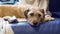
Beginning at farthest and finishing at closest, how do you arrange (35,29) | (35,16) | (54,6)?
(54,6) → (35,16) → (35,29)

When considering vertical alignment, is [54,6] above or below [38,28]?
above

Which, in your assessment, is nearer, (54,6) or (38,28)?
(38,28)

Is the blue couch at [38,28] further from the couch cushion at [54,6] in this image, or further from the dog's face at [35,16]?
the couch cushion at [54,6]

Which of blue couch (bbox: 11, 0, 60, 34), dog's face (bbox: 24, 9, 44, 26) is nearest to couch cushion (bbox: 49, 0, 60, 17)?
dog's face (bbox: 24, 9, 44, 26)

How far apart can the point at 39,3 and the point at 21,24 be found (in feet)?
2.82

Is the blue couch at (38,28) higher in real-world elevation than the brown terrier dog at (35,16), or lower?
lower

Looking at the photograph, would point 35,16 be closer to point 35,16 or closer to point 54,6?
point 35,16

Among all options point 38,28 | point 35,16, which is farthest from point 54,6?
point 38,28

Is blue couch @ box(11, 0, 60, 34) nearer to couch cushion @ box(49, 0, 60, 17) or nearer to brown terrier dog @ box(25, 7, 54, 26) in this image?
brown terrier dog @ box(25, 7, 54, 26)

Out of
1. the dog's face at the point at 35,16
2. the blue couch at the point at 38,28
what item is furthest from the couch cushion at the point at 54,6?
the blue couch at the point at 38,28

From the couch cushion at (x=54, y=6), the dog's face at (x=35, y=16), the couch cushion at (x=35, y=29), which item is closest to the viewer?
the couch cushion at (x=35, y=29)

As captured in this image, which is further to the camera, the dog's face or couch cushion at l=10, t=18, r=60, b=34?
the dog's face

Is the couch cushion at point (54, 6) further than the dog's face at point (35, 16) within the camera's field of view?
Yes

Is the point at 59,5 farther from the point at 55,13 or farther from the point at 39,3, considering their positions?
the point at 39,3
